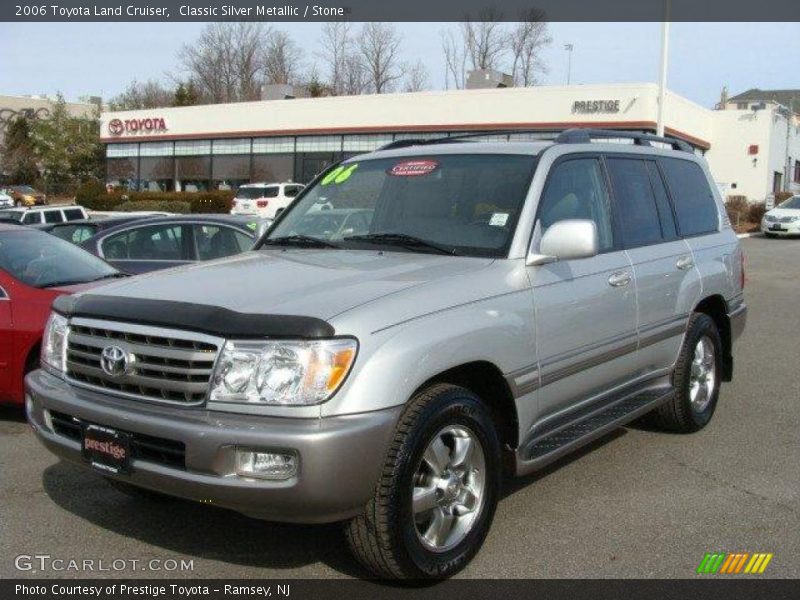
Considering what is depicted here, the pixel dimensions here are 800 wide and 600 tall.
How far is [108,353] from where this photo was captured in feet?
12.3

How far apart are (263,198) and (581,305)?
3016 centimetres

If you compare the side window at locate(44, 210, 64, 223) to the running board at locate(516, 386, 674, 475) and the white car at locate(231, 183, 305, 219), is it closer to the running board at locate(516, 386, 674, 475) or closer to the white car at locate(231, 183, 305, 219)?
the white car at locate(231, 183, 305, 219)

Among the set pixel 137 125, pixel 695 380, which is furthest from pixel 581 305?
pixel 137 125

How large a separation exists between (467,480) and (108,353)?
A: 166cm

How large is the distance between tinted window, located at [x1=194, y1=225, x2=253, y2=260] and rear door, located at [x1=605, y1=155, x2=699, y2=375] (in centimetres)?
503


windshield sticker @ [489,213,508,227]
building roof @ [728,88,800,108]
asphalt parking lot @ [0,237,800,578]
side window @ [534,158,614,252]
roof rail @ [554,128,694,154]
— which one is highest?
building roof @ [728,88,800,108]

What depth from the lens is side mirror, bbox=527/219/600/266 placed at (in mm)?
4258

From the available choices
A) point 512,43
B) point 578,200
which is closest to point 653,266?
point 578,200

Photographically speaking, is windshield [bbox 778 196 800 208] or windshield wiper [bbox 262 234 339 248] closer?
windshield wiper [bbox 262 234 339 248]

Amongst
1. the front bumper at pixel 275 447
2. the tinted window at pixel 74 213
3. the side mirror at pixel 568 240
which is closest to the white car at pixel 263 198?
the tinted window at pixel 74 213

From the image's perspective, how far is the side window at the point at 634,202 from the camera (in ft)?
17.5

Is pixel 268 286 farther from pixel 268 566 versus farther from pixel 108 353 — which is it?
pixel 268 566

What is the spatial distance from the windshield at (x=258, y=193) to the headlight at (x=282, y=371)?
31111mm

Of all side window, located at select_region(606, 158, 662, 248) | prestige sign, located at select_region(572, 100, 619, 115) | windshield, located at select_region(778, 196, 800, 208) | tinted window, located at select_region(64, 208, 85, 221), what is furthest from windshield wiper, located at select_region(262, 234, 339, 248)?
prestige sign, located at select_region(572, 100, 619, 115)
